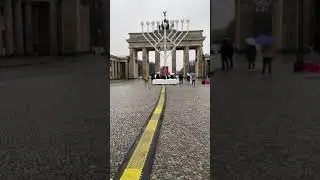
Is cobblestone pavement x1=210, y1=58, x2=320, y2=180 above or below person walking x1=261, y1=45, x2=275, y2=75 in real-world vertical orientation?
below

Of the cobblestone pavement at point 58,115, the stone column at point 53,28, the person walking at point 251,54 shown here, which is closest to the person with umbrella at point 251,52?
the person walking at point 251,54

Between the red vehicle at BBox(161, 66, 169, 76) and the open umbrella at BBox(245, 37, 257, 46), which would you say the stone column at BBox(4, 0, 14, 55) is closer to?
the open umbrella at BBox(245, 37, 257, 46)

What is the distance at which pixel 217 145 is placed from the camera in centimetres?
204

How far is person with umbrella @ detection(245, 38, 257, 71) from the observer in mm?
1451

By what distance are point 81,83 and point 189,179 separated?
2.70m

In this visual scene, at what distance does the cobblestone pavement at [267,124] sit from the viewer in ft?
5.00

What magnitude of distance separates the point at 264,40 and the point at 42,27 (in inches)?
30.6

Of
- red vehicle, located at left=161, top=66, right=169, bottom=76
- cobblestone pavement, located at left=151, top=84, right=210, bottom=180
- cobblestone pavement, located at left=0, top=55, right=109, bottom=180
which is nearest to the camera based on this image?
cobblestone pavement, located at left=0, top=55, right=109, bottom=180

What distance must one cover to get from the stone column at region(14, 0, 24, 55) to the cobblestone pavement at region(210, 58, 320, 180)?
72 centimetres

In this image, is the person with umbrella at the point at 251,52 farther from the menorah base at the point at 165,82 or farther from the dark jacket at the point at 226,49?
the menorah base at the point at 165,82

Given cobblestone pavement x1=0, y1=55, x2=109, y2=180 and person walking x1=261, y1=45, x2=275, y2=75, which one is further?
cobblestone pavement x1=0, y1=55, x2=109, y2=180

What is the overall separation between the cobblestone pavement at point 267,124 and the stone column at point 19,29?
722 mm

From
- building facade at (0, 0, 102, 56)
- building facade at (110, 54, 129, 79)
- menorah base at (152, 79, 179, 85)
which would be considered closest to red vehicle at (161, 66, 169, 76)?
menorah base at (152, 79, 179, 85)

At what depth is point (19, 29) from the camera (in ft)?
4.91
